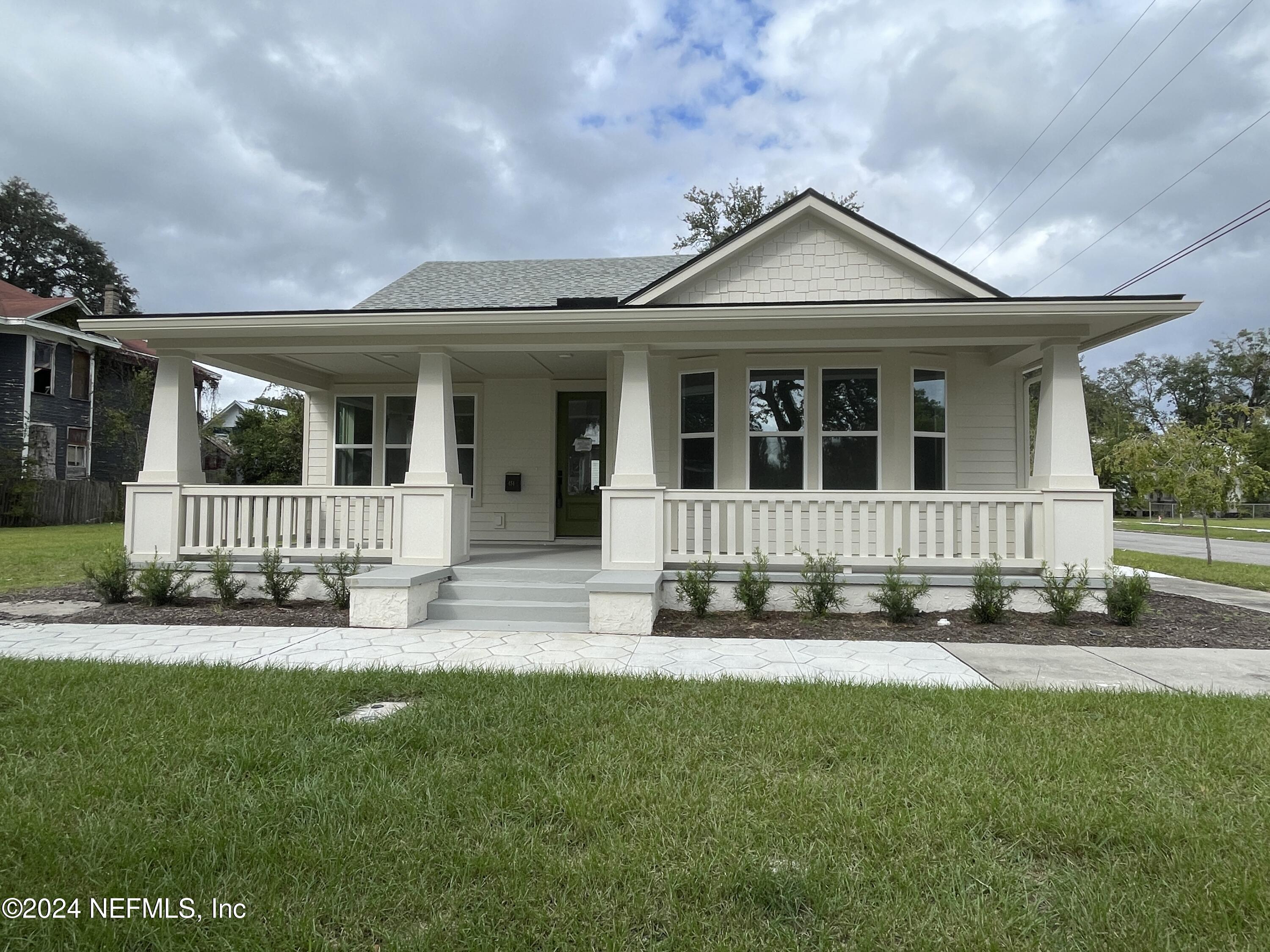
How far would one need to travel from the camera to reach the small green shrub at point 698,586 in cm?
661

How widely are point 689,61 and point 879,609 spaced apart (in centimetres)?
1181

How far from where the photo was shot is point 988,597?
6348 mm

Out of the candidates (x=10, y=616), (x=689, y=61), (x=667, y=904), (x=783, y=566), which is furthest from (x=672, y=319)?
(x=689, y=61)

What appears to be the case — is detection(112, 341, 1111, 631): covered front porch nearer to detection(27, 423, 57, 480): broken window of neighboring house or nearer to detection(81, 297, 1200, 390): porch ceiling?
detection(81, 297, 1200, 390): porch ceiling

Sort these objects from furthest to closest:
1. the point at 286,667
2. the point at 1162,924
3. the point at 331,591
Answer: the point at 331,591
the point at 286,667
the point at 1162,924

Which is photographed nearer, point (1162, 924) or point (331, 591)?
point (1162, 924)

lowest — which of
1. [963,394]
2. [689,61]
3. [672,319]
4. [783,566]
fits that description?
[783,566]

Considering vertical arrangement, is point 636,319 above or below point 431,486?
above

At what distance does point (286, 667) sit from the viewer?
4574mm

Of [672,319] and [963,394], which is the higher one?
[672,319]

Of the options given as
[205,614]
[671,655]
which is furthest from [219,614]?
[671,655]

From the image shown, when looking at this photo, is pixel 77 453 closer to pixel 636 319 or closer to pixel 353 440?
pixel 353 440

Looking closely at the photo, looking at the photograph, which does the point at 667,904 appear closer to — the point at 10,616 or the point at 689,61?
the point at 10,616

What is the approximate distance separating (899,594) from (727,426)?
9.79 ft
